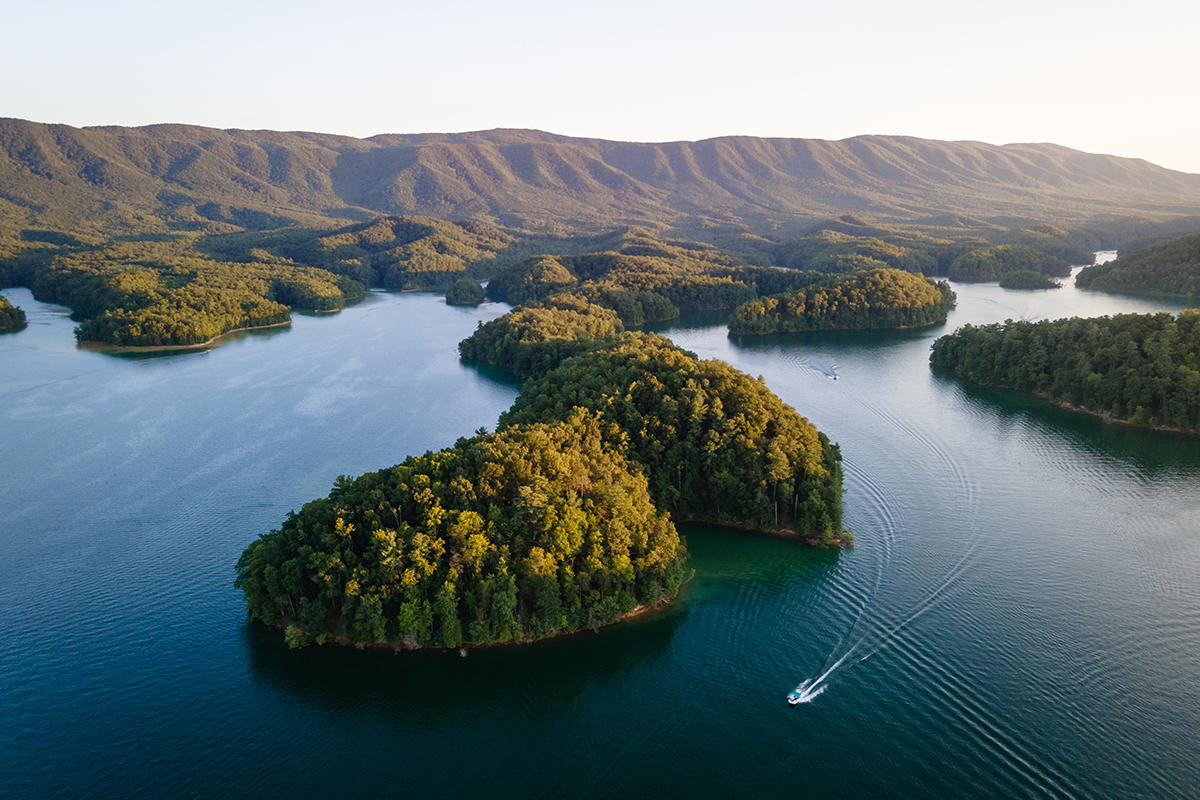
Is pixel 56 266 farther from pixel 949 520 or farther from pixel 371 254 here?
pixel 949 520

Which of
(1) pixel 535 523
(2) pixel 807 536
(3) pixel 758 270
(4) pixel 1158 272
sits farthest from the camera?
(3) pixel 758 270

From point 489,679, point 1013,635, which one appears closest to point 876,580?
point 1013,635

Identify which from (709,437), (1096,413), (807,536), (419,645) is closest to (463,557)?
(419,645)

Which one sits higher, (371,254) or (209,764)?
(371,254)

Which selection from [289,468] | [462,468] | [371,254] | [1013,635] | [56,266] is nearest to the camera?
[1013,635]

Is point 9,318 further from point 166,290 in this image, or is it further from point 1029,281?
point 1029,281

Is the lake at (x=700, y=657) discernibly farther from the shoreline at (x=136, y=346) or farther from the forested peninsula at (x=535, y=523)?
the shoreline at (x=136, y=346)
